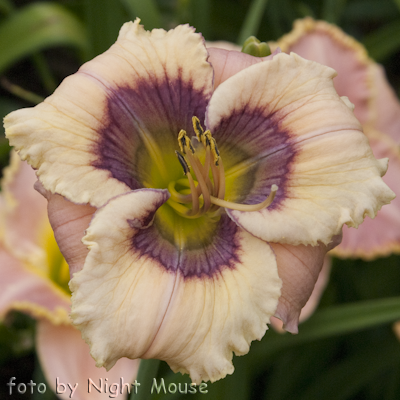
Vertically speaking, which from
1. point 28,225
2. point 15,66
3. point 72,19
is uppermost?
point 72,19

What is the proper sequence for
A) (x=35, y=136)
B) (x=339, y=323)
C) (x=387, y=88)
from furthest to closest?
(x=387, y=88) → (x=339, y=323) → (x=35, y=136)

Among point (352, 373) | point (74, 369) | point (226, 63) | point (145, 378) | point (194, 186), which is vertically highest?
point (226, 63)

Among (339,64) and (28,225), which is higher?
(339,64)

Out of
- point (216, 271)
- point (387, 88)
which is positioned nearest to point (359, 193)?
point (216, 271)

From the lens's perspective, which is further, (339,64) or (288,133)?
(339,64)

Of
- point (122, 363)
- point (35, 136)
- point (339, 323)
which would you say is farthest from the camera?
point (339, 323)

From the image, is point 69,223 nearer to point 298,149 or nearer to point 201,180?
point 201,180

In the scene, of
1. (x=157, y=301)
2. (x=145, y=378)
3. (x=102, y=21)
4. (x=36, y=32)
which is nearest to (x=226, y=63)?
(x=157, y=301)

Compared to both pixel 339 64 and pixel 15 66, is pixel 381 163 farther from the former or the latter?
pixel 15 66
